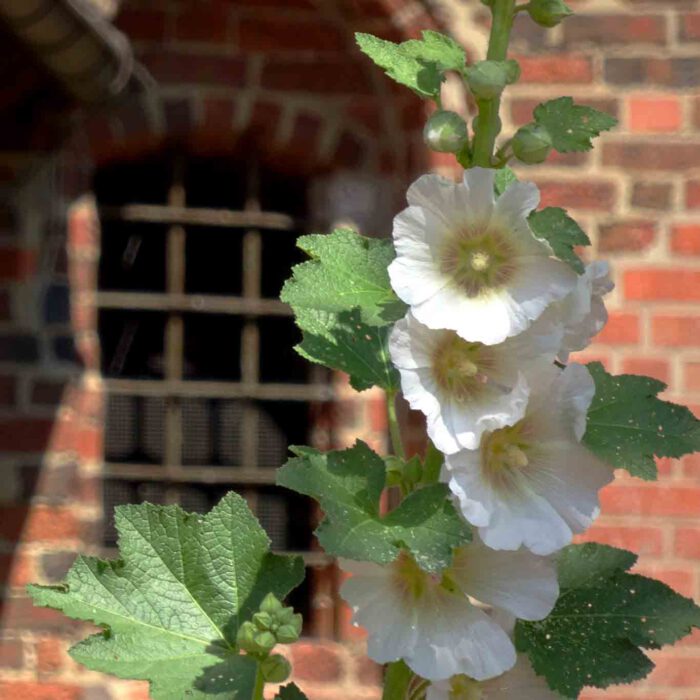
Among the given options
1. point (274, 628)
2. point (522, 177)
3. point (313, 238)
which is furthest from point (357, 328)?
point (522, 177)

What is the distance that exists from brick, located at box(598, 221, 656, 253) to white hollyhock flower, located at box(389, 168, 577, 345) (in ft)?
5.88

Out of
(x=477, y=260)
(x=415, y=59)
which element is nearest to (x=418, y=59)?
(x=415, y=59)

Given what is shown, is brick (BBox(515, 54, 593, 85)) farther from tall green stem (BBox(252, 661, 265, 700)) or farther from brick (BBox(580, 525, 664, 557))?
tall green stem (BBox(252, 661, 265, 700))

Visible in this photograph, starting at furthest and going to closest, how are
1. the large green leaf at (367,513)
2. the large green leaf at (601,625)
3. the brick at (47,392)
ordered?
the brick at (47,392)
the large green leaf at (601,625)
the large green leaf at (367,513)

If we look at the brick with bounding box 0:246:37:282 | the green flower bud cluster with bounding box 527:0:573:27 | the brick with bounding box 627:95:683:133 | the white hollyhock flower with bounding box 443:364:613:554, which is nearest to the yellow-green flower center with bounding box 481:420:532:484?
Answer: the white hollyhock flower with bounding box 443:364:613:554

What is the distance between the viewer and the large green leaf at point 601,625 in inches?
32.1

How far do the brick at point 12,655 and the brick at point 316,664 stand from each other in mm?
475

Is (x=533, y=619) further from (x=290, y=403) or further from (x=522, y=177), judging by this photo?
(x=290, y=403)

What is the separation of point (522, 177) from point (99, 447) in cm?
88

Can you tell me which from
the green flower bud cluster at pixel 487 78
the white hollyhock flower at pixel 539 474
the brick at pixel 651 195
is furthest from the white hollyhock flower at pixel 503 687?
the brick at pixel 651 195

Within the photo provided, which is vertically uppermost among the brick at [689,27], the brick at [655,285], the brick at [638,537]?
the brick at [689,27]

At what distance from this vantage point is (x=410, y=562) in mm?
804

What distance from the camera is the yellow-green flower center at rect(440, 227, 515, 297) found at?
0.78 metres

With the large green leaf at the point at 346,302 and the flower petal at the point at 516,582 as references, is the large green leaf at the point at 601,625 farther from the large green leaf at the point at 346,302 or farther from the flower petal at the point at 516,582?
the large green leaf at the point at 346,302
